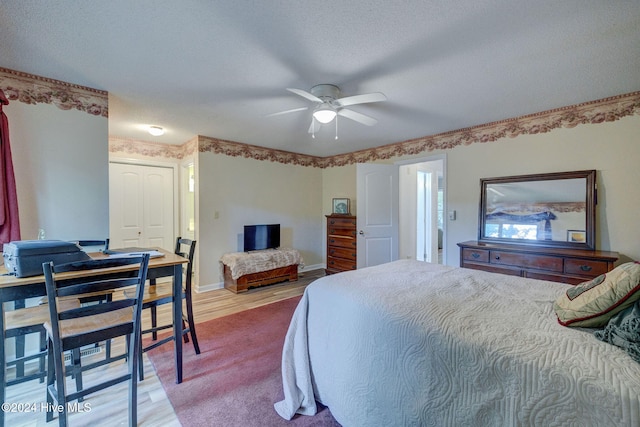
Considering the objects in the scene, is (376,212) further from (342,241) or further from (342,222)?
(342,241)

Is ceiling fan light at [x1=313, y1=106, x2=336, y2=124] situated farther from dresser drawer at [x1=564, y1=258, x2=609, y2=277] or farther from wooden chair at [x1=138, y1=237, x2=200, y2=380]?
dresser drawer at [x1=564, y1=258, x2=609, y2=277]

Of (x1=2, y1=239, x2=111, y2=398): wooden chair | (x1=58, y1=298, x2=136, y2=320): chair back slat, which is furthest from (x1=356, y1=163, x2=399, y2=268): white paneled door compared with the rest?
(x1=2, y1=239, x2=111, y2=398): wooden chair

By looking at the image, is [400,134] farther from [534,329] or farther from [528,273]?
[534,329]

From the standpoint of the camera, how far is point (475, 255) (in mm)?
Answer: 3094

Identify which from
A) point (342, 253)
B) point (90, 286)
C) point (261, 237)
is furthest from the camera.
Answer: point (342, 253)

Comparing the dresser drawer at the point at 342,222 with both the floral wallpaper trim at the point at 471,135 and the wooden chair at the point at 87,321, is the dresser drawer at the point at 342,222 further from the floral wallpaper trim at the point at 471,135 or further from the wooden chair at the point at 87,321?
the wooden chair at the point at 87,321

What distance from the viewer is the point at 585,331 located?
1.04 meters

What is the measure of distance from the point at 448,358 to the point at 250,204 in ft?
13.0

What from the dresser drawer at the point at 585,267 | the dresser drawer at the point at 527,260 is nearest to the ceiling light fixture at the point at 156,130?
the dresser drawer at the point at 527,260

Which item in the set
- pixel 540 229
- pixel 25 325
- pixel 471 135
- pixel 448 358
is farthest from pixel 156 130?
pixel 540 229

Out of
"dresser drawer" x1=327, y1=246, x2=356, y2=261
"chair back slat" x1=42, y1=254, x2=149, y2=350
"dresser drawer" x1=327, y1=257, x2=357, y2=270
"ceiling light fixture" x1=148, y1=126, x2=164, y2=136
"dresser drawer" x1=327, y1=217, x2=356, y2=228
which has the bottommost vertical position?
"dresser drawer" x1=327, y1=257, x2=357, y2=270

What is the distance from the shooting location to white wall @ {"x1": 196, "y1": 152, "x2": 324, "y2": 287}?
13.3 ft

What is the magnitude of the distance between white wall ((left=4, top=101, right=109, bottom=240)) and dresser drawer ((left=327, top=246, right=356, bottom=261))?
3.26 meters

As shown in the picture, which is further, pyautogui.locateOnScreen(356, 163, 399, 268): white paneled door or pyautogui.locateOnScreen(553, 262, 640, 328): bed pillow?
pyautogui.locateOnScreen(356, 163, 399, 268): white paneled door
